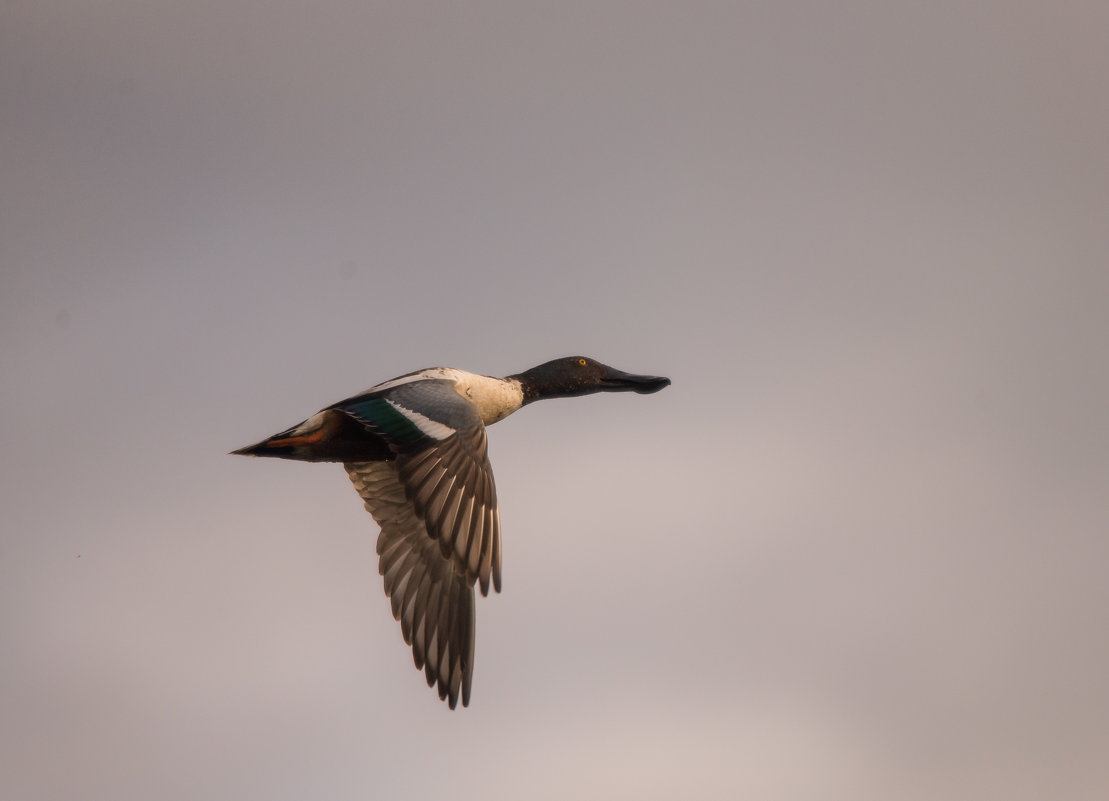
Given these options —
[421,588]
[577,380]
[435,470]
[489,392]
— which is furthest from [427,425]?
[577,380]

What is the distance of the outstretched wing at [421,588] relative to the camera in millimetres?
9859

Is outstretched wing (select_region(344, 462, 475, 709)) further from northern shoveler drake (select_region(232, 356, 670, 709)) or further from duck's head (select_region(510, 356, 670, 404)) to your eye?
duck's head (select_region(510, 356, 670, 404))

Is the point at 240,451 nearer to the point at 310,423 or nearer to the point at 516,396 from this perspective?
the point at 310,423

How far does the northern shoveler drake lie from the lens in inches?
351

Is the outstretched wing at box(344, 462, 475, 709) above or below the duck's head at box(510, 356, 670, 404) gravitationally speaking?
below

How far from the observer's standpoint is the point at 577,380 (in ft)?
41.1

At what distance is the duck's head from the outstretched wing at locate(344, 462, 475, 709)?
5.09 feet

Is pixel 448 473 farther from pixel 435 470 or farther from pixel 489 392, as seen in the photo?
pixel 489 392

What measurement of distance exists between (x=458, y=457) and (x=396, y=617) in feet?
7.09

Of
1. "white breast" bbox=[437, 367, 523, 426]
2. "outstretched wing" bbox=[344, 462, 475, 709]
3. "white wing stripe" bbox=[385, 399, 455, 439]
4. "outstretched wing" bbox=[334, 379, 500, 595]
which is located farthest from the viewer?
"white breast" bbox=[437, 367, 523, 426]

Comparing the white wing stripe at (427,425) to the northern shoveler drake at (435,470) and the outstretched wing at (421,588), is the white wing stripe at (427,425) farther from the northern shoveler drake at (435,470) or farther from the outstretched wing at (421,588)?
the outstretched wing at (421,588)

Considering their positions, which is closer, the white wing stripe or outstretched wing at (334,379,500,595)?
outstretched wing at (334,379,500,595)

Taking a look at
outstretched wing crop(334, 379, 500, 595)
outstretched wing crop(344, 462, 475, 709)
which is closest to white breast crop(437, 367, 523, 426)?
outstretched wing crop(344, 462, 475, 709)

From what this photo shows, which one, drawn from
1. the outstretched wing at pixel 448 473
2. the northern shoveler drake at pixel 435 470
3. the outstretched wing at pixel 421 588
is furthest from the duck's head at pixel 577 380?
the outstretched wing at pixel 448 473
